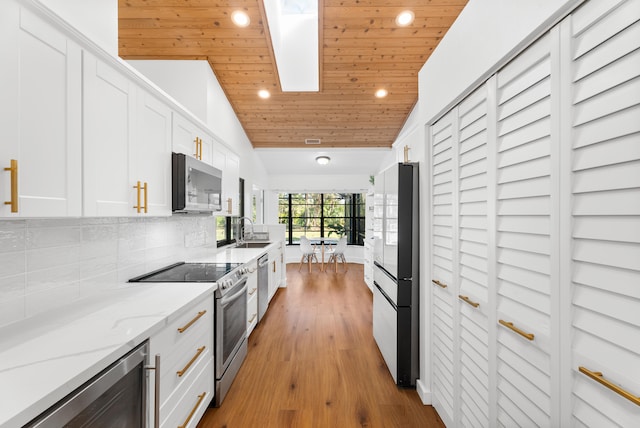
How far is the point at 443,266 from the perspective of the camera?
186cm

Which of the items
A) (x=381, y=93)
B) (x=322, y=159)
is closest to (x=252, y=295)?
(x=381, y=93)

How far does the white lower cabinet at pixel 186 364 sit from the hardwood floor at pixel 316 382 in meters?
0.30

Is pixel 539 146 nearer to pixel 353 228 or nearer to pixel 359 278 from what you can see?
pixel 359 278

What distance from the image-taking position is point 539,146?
1.04 metres

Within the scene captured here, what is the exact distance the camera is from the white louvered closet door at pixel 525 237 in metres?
1.01

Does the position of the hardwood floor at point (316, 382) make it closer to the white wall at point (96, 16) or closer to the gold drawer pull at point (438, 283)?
the gold drawer pull at point (438, 283)

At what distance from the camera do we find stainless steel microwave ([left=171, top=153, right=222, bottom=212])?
79.4 inches

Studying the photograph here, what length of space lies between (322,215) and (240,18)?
5499 millimetres

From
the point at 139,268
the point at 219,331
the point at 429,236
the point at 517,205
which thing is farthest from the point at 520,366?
the point at 139,268

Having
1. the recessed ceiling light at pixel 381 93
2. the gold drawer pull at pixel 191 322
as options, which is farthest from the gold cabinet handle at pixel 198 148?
the recessed ceiling light at pixel 381 93

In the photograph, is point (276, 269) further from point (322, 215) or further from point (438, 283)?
point (322, 215)

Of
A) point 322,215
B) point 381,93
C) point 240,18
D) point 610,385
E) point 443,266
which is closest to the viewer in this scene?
point 610,385

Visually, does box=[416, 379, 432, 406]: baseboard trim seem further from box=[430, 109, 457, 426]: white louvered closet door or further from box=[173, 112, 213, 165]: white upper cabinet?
box=[173, 112, 213, 165]: white upper cabinet

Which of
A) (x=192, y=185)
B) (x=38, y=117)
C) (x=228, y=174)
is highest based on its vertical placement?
(x=228, y=174)
